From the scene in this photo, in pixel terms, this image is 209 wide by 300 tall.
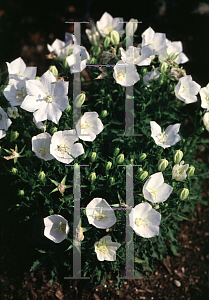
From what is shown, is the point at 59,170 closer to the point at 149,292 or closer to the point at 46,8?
the point at 149,292

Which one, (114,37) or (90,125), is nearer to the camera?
(90,125)

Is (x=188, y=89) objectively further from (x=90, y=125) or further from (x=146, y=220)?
(x=146, y=220)

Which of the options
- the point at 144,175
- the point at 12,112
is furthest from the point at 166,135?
the point at 12,112

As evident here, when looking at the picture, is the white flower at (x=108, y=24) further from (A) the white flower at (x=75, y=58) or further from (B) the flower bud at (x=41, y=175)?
→ (B) the flower bud at (x=41, y=175)

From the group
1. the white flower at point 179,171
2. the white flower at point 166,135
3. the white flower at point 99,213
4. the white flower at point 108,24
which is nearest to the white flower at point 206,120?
the white flower at point 166,135

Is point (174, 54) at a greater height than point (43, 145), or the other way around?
point (174, 54)

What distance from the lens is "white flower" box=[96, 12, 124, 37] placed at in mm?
4059

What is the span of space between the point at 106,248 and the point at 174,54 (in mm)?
2519

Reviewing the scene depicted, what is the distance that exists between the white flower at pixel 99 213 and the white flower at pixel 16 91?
145cm

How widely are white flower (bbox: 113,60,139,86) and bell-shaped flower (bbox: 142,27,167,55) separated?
577 mm

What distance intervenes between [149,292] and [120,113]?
2.54 meters

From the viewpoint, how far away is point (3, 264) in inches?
155

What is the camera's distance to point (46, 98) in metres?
3.16

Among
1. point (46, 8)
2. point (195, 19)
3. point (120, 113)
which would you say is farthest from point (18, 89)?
point (195, 19)
